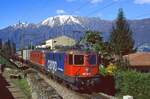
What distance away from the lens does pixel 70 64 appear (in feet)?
113

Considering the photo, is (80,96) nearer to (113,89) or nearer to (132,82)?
(132,82)

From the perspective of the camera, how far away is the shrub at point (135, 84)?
31766 mm

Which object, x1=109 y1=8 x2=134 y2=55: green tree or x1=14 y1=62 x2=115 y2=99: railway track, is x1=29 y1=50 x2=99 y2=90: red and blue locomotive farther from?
x1=109 y1=8 x2=134 y2=55: green tree

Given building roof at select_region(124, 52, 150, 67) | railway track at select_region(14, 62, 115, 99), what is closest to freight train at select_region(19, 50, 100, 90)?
railway track at select_region(14, 62, 115, 99)

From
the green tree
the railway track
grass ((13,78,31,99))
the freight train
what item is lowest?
the railway track

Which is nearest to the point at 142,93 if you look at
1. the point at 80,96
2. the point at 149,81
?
the point at 149,81

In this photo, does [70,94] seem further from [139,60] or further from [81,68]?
[139,60]

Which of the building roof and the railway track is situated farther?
the building roof

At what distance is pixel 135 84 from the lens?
32.8m

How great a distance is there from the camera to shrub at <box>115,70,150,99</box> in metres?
31.8

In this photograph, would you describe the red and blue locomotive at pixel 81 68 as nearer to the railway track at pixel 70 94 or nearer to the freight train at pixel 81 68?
the freight train at pixel 81 68

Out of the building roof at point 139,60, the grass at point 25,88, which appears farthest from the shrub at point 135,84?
the building roof at point 139,60

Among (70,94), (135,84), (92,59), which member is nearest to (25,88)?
(70,94)

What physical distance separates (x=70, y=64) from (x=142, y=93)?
5.75 metres
